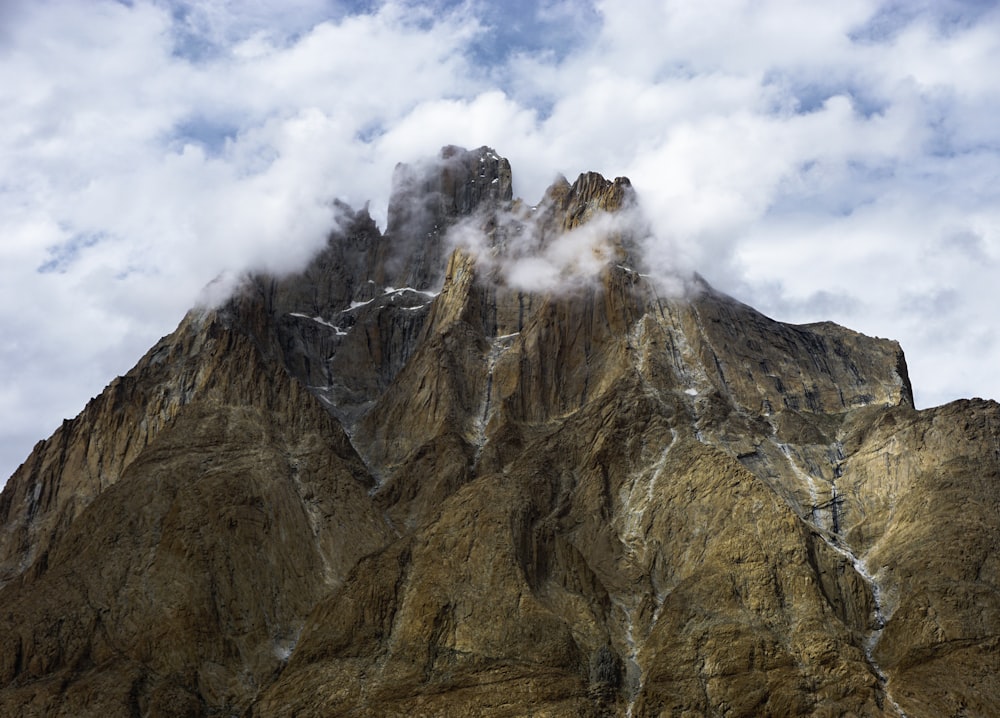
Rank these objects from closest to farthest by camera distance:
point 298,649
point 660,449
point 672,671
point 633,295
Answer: point 672,671
point 298,649
point 660,449
point 633,295

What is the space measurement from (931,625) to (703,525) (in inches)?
1091

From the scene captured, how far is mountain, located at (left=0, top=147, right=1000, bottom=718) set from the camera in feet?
415

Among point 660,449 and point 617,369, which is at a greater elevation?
point 617,369

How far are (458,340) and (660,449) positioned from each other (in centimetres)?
4354

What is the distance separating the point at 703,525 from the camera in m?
145

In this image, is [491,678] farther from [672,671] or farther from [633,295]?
[633,295]

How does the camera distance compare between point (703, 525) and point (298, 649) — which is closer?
point (298, 649)

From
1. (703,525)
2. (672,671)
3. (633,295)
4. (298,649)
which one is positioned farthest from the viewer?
(633,295)

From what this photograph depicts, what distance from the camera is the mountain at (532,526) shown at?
12656cm

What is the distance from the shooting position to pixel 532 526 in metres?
148

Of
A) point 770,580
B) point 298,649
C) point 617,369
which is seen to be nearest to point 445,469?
point 617,369

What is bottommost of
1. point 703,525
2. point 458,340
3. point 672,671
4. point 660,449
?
point 672,671

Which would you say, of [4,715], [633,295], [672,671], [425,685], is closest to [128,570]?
[4,715]

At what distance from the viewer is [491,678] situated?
125750 millimetres
